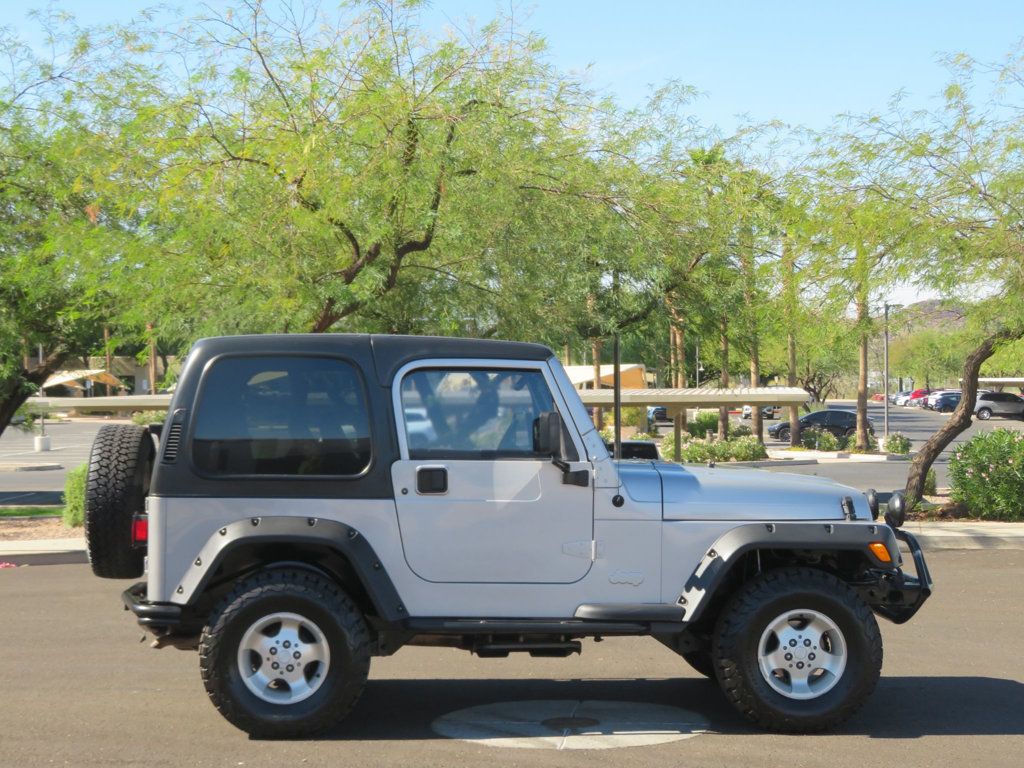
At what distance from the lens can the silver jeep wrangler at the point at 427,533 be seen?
6.36 meters

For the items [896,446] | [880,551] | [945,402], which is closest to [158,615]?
[880,551]

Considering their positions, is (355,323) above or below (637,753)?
above

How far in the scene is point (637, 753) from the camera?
6.17m

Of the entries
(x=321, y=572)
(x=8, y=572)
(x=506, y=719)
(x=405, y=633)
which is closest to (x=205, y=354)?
(x=321, y=572)

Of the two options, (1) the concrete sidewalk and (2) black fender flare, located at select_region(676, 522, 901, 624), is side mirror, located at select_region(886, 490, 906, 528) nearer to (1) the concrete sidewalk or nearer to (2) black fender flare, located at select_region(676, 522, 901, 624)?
(2) black fender flare, located at select_region(676, 522, 901, 624)

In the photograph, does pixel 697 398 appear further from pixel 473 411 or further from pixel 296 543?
pixel 296 543

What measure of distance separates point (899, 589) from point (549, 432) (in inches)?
85.1

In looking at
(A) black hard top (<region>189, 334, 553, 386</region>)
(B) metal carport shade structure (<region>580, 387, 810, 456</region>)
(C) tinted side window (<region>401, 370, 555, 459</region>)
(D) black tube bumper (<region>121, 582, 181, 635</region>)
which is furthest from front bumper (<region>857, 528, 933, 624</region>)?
(B) metal carport shade structure (<region>580, 387, 810, 456</region>)

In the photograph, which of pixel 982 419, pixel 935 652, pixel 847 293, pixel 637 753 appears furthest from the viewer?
pixel 982 419

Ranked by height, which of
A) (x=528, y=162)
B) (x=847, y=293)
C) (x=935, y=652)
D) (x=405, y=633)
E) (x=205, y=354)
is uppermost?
(x=528, y=162)

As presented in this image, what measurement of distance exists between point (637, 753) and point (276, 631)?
75.8 inches

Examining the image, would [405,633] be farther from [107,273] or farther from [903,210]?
[903,210]

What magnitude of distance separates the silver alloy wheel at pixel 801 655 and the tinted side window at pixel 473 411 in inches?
62.9

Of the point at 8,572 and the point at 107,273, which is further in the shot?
the point at 107,273
